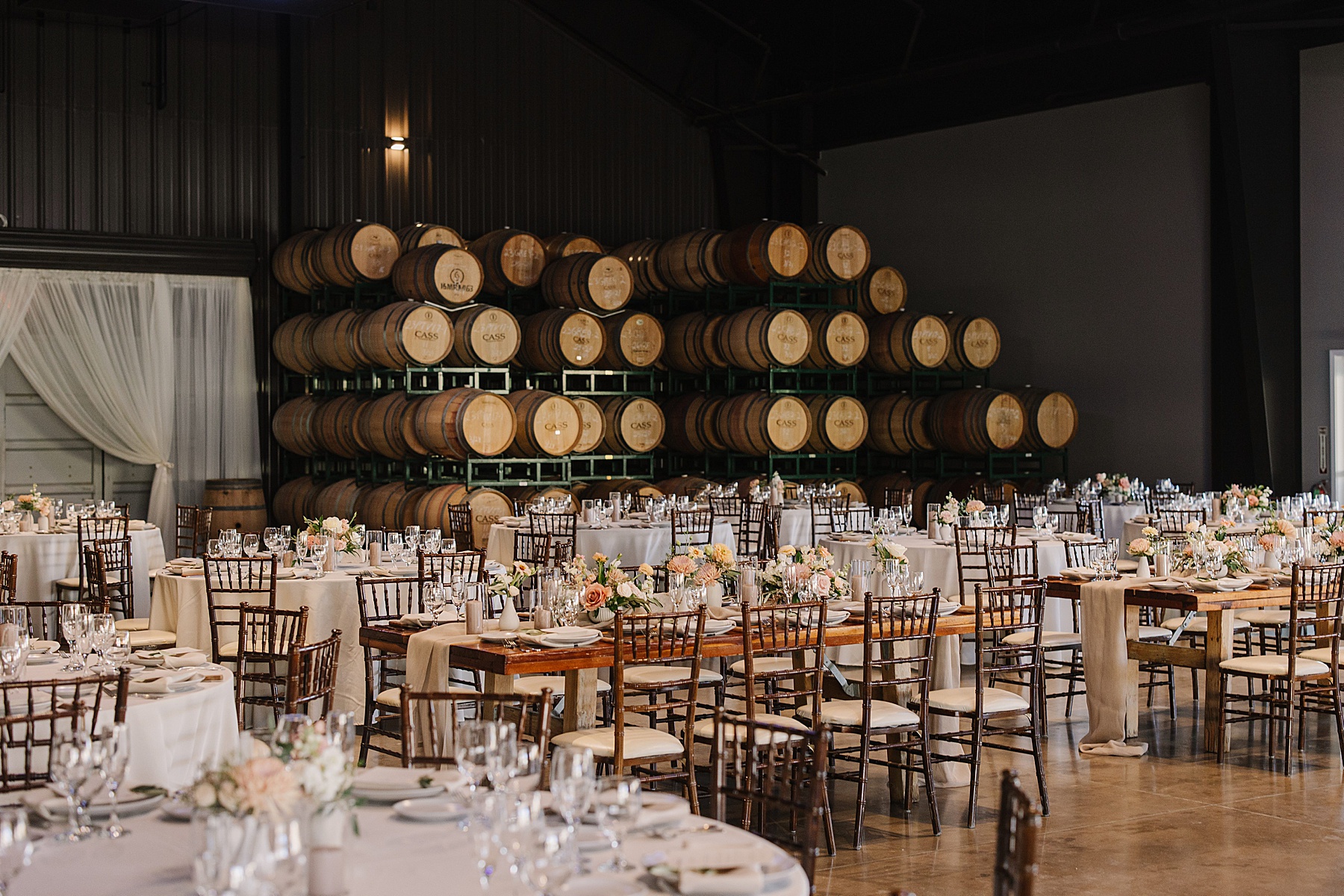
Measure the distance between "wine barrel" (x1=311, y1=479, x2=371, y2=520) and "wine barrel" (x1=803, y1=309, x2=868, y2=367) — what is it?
Answer: 4.31m

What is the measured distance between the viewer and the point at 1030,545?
763 cm

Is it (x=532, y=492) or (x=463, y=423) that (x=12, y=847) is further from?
(x=532, y=492)

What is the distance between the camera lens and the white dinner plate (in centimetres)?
265

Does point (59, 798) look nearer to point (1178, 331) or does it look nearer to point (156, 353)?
point (156, 353)

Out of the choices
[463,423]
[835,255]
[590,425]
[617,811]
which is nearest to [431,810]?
[617,811]

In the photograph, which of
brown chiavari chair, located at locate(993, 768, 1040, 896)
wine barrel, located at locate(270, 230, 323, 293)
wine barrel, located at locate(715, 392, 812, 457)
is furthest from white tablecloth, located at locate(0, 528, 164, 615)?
brown chiavari chair, located at locate(993, 768, 1040, 896)

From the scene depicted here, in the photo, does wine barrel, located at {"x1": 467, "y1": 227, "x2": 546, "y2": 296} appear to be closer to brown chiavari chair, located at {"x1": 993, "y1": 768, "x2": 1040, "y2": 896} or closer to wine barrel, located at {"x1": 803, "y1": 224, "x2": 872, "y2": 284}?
wine barrel, located at {"x1": 803, "y1": 224, "x2": 872, "y2": 284}

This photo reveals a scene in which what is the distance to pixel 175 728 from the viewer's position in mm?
4000

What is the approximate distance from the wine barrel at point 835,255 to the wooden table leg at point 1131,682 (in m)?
7.05

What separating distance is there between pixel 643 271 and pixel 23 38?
570 centimetres

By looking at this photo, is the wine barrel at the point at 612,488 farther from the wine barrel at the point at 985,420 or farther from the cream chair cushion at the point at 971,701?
the cream chair cushion at the point at 971,701

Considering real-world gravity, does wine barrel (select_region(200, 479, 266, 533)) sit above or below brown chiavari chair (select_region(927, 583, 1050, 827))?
above

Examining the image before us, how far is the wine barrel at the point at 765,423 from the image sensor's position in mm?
12906

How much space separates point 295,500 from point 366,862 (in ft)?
34.9
